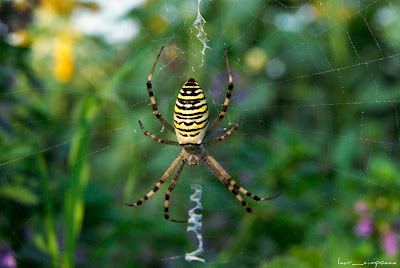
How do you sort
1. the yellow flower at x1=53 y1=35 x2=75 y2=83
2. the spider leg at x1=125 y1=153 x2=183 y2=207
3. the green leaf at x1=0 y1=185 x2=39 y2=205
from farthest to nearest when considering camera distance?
the yellow flower at x1=53 y1=35 x2=75 y2=83 < the spider leg at x1=125 y1=153 x2=183 y2=207 < the green leaf at x1=0 y1=185 x2=39 y2=205

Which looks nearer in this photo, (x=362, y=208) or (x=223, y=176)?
(x=362, y=208)

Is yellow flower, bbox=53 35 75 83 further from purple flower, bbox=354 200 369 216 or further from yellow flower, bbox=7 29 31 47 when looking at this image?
purple flower, bbox=354 200 369 216

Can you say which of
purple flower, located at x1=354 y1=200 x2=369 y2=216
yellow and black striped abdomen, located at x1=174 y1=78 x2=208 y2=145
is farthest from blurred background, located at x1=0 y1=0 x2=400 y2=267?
yellow and black striped abdomen, located at x1=174 y1=78 x2=208 y2=145

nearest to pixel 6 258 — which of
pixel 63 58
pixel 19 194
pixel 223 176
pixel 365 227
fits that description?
pixel 19 194

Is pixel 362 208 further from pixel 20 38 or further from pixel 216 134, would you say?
pixel 20 38

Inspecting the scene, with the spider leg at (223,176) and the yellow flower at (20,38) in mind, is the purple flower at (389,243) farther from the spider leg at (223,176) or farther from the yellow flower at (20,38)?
the yellow flower at (20,38)

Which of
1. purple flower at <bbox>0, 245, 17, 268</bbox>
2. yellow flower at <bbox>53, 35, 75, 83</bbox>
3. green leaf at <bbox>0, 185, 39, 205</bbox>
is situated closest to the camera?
purple flower at <bbox>0, 245, 17, 268</bbox>
